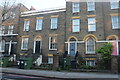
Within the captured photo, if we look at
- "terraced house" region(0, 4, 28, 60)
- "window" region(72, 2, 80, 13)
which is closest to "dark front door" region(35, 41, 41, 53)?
"terraced house" region(0, 4, 28, 60)

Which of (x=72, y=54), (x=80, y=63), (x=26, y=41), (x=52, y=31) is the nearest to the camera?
(x=80, y=63)

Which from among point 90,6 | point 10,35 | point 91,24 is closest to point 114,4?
point 90,6

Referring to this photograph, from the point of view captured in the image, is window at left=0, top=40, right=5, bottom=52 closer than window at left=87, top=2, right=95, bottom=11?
No

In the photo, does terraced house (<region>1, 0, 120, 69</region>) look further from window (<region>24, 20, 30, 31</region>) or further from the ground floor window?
window (<region>24, 20, 30, 31</region>)

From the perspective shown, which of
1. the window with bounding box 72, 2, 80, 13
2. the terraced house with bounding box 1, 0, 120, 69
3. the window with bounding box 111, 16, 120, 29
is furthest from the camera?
the window with bounding box 72, 2, 80, 13

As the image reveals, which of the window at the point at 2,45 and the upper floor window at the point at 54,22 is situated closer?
the upper floor window at the point at 54,22

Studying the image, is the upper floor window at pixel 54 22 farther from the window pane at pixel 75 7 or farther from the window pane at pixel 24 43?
the window pane at pixel 24 43

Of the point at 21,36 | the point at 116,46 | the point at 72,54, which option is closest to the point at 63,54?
the point at 72,54

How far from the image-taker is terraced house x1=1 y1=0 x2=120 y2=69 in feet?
55.3

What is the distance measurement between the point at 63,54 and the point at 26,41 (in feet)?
25.8

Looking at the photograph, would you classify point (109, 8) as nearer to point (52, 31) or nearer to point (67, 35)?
point (67, 35)

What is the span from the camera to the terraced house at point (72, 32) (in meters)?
16.8

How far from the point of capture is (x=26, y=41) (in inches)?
829

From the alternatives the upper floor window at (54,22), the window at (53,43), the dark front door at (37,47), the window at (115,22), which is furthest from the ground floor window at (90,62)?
the dark front door at (37,47)
